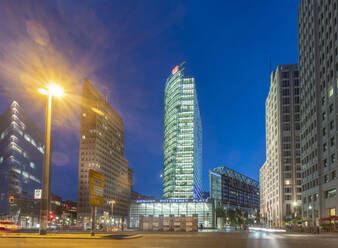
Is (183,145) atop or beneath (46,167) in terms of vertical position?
atop

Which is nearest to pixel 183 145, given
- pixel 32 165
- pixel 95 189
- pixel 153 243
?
pixel 32 165

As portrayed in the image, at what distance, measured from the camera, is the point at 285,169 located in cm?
15012

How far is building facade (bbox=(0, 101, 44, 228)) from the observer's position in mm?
129625

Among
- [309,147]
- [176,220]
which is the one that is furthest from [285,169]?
[176,220]

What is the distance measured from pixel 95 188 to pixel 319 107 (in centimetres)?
6992

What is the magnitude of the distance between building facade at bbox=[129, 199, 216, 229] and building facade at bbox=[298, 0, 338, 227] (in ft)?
154

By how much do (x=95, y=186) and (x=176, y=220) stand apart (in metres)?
44.2

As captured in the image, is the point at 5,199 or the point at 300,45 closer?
the point at 300,45

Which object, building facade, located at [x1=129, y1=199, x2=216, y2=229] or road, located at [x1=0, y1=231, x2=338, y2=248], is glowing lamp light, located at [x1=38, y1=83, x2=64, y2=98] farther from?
building facade, located at [x1=129, y1=199, x2=216, y2=229]

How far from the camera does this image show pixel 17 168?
448 ft

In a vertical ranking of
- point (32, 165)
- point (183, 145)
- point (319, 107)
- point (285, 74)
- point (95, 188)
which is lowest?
point (95, 188)

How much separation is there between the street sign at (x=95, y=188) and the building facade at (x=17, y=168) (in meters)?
94.9

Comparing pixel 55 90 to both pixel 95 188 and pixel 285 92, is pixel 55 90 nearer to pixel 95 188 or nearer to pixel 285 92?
pixel 95 188

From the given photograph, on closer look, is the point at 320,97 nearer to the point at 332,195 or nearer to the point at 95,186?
the point at 332,195
